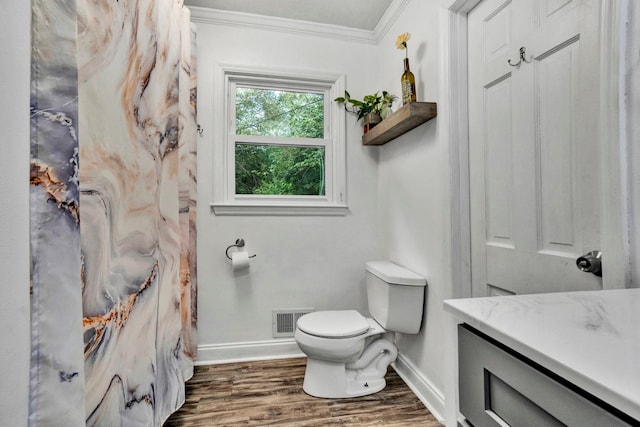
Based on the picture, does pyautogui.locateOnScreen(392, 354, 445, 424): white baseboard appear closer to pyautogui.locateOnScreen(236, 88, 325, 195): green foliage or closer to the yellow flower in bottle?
pyautogui.locateOnScreen(236, 88, 325, 195): green foliage

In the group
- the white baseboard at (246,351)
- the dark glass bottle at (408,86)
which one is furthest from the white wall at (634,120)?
the white baseboard at (246,351)

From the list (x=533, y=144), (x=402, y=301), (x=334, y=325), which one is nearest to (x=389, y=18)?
(x=533, y=144)

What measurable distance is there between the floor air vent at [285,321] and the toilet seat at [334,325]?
327 mm

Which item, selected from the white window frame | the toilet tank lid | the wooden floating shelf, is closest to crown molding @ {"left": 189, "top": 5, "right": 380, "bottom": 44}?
the white window frame

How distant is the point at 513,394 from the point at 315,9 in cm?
226

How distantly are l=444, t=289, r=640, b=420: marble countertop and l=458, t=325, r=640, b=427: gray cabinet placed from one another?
0.10 ft

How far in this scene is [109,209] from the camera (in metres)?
1.00

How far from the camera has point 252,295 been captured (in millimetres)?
2088

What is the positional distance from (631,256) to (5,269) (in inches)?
52.0

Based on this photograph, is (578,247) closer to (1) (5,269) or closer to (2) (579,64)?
(2) (579,64)

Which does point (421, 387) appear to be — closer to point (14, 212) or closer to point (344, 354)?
point (344, 354)

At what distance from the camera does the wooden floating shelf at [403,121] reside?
1500 millimetres

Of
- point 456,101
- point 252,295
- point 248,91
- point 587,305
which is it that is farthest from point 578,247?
point 248,91

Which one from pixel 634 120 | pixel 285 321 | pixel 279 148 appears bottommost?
pixel 285 321
